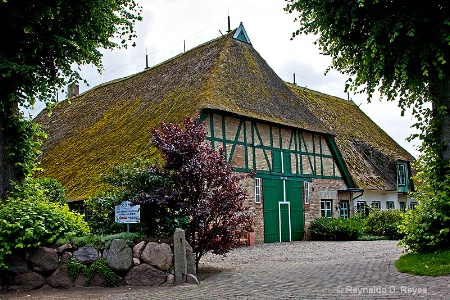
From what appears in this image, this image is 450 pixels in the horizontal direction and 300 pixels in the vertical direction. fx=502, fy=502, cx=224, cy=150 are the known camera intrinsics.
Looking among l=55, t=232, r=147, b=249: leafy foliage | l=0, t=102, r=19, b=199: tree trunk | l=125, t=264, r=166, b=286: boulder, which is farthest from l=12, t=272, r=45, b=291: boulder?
l=0, t=102, r=19, b=199: tree trunk

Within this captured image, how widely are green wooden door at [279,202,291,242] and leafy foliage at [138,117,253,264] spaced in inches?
434

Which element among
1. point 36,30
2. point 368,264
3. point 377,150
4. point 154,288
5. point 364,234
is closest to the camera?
point 154,288

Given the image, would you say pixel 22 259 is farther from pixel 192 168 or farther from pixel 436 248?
pixel 436 248

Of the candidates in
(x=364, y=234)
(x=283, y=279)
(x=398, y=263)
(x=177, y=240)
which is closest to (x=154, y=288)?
(x=177, y=240)

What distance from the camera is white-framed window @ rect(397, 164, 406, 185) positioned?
3016cm

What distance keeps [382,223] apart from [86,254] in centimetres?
1772

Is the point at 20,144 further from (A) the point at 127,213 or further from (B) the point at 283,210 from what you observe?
(B) the point at 283,210

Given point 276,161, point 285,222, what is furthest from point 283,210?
point 276,161

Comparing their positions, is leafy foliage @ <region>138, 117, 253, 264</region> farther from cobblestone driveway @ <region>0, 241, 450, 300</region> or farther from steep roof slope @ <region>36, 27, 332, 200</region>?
steep roof slope @ <region>36, 27, 332, 200</region>

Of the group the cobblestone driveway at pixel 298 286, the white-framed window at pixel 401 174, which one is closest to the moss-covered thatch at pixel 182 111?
the white-framed window at pixel 401 174

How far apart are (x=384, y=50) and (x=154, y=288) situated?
659 centimetres

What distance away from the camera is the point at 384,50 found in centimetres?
1042

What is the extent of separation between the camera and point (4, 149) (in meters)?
10.4
